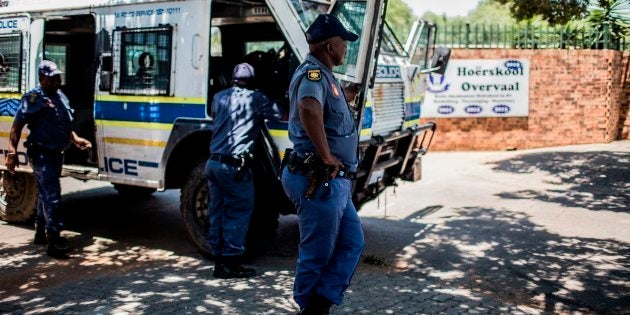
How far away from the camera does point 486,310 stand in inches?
181

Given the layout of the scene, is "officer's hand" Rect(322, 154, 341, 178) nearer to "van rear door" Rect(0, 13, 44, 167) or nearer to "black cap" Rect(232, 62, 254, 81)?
"black cap" Rect(232, 62, 254, 81)

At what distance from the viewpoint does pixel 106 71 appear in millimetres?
6570

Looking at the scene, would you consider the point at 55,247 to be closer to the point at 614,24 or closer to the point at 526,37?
the point at 526,37

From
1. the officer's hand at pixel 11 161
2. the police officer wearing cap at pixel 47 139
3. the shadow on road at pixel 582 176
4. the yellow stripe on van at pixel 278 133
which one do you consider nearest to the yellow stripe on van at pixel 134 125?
the police officer wearing cap at pixel 47 139

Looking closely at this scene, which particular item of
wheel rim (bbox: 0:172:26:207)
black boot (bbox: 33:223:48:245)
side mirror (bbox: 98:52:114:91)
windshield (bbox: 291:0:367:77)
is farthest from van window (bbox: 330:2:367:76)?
wheel rim (bbox: 0:172:26:207)

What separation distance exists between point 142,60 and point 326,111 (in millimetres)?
3181

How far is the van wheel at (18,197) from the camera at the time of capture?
296 inches

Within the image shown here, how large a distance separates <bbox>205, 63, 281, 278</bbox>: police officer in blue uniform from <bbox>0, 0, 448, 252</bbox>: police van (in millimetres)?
248

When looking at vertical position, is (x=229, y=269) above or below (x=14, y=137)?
below

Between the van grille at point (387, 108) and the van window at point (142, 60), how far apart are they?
1.98m

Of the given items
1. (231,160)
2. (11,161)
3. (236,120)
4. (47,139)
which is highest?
(236,120)

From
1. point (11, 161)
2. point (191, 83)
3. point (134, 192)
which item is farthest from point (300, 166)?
point (134, 192)

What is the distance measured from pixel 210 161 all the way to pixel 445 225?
3.29 m

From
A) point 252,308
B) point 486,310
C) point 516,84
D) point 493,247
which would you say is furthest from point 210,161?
point 516,84
